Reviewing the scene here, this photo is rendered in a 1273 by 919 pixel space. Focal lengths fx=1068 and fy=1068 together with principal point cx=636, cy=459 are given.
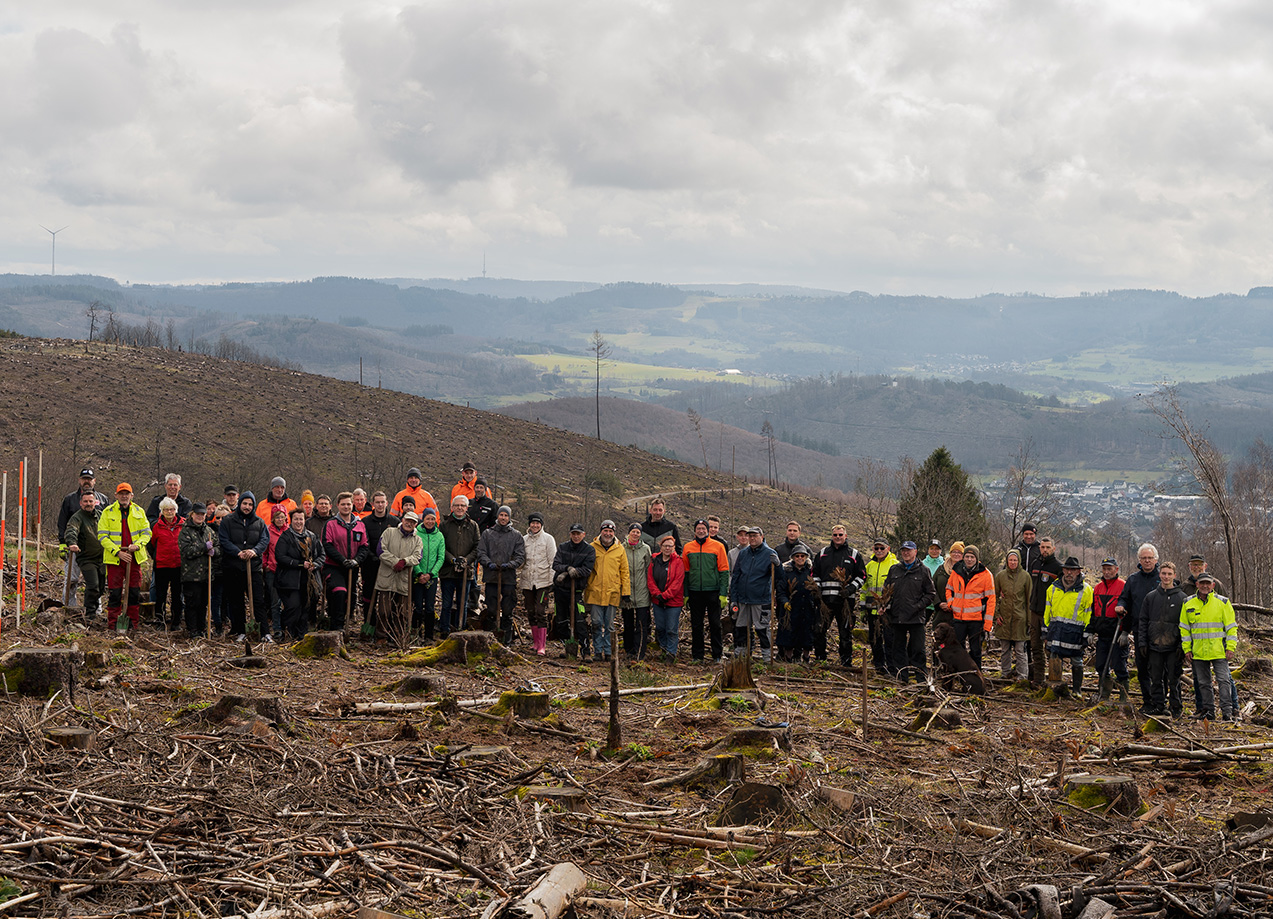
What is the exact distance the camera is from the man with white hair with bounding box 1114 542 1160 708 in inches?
494

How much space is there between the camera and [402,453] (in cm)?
6819

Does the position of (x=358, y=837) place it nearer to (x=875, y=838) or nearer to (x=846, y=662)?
(x=875, y=838)

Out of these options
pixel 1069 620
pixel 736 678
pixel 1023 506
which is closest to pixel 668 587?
pixel 736 678

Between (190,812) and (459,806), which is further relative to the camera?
(459,806)

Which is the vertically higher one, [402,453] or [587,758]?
[402,453]

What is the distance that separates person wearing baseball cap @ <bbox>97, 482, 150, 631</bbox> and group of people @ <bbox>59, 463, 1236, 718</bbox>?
24mm

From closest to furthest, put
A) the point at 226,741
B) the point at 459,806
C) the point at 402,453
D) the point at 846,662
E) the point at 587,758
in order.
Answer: the point at 459,806, the point at 226,741, the point at 587,758, the point at 846,662, the point at 402,453

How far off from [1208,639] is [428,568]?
31.0ft

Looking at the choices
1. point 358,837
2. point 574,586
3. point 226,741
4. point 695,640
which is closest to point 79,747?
point 226,741

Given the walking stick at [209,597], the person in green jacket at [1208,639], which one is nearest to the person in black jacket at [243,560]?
the walking stick at [209,597]

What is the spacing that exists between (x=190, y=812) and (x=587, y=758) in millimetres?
3260

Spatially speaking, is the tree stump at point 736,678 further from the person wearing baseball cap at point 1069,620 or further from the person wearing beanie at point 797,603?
the person wearing baseball cap at point 1069,620

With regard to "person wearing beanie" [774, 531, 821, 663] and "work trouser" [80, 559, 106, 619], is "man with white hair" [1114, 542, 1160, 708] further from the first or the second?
"work trouser" [80, 559, 106, 619]

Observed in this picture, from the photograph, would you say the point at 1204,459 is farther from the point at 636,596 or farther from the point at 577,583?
the point at 577,583
